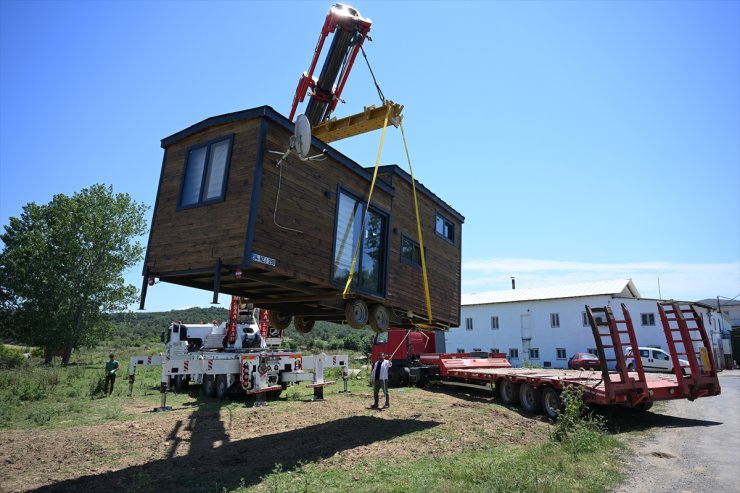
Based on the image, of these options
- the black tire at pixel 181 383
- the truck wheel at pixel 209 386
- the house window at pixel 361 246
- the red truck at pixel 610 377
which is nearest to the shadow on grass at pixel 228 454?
the house window at pixel 361 246

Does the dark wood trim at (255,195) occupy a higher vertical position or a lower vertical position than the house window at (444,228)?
lower

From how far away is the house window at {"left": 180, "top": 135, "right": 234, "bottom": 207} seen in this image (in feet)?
29.3

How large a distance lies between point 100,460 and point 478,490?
22.0 feet

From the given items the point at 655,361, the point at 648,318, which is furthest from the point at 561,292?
the point at 655,361

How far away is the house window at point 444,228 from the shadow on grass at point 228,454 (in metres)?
5.70

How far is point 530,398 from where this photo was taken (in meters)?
15.4

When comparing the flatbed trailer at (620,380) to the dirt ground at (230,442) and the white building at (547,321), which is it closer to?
the dirt ground at (230,442)

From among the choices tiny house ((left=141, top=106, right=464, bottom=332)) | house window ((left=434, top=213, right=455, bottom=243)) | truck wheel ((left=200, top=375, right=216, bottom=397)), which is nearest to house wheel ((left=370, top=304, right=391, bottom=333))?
tiny house ((left=141, top=106, right=464, bottom=332))

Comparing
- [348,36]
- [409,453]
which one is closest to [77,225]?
[348,36]

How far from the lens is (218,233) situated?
28.3 feet

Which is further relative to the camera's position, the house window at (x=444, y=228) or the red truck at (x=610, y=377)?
the house window at (x=444, y=228)

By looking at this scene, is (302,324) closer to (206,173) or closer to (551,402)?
(206,173)

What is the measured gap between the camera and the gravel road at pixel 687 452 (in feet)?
25.4

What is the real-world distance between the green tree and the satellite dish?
3744 centimetres
